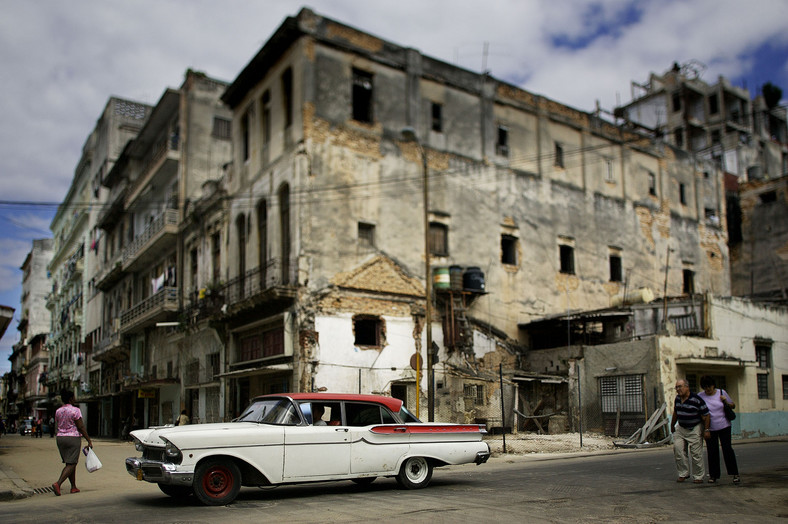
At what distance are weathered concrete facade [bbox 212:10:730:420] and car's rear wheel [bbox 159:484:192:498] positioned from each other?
12202mm

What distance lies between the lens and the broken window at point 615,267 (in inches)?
1281

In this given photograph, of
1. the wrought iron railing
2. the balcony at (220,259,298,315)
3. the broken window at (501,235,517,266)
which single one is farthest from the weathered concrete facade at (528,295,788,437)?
the wrought iron railing

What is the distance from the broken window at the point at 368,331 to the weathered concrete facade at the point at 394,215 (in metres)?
A: 0.04

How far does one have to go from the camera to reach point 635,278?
108 feet

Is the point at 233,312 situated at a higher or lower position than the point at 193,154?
lower

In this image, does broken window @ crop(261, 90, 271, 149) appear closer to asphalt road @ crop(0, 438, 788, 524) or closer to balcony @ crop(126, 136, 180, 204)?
balcony @ crop(126, 136, 180, 204)

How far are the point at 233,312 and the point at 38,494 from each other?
46.8 ft

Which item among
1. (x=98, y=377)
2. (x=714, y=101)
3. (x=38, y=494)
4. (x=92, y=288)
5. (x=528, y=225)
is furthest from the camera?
(x=714, y=101)

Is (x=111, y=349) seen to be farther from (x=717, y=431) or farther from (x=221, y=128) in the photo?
(x=717, y=431)

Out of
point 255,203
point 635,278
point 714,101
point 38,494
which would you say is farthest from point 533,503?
point 714,101

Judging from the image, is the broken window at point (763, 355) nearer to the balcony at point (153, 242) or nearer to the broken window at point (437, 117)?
the broken window at point (437, 117)

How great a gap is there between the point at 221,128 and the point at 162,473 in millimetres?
27914

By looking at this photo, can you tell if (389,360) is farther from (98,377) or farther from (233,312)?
(98,377)

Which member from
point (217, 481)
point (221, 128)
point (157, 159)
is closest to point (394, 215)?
point (221, 128)
